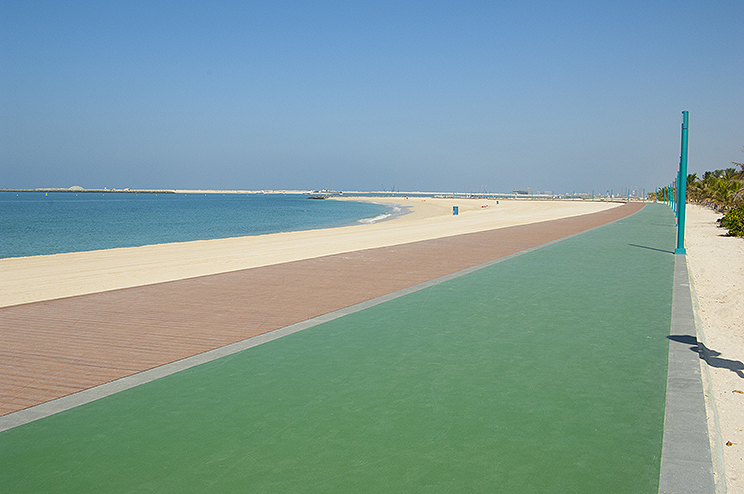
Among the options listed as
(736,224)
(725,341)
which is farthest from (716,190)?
(725,341)

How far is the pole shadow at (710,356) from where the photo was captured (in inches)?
202

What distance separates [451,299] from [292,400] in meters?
4.10

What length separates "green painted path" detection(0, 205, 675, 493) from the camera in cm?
283

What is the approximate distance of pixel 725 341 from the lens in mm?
6156

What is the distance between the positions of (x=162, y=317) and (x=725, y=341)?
6.63 m

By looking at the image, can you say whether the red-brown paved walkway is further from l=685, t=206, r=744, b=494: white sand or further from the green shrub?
the green shrub

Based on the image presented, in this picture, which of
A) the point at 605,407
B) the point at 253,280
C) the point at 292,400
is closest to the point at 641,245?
the point at 253,280

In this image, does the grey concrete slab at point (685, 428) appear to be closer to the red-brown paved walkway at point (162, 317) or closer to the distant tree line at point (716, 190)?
the red-brown paved walkway at point (162, 317)

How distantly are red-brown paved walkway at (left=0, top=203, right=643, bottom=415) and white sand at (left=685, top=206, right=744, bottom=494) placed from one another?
13.8ft

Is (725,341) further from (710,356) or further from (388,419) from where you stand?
(388,419)

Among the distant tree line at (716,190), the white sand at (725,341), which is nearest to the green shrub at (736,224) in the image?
the white sand at (725,341)

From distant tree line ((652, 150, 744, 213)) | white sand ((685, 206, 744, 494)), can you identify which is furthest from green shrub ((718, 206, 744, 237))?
distant tree line ((652, 150, 744, 213))

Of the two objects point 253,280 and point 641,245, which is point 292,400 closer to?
point 253,280

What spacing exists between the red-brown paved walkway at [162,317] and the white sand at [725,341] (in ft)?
13.8
